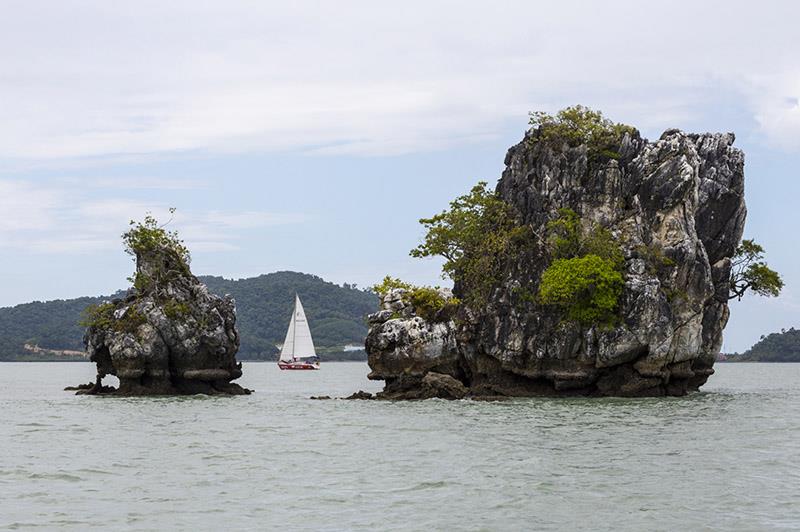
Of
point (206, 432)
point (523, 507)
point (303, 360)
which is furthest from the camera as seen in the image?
point (303, 360)

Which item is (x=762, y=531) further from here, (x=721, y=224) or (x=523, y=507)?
(x=721, y=224)

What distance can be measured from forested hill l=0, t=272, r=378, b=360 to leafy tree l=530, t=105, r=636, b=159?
124545 millimetres

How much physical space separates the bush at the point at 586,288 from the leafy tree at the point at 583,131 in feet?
20.8

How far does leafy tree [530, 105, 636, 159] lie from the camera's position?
52.5 metres

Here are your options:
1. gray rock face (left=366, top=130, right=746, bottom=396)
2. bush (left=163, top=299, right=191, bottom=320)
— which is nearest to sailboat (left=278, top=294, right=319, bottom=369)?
bush (left=163, top=299, right=191, bottom=320)

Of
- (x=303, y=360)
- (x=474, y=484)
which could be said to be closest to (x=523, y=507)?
(x=474, y=484)

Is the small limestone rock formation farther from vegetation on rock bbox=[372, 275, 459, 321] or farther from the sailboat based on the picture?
the sailboat

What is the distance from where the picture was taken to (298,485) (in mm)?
25750

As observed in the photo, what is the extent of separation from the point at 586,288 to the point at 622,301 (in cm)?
178

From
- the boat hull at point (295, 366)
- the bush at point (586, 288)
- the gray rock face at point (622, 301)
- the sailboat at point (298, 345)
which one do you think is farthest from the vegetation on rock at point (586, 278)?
the boat hull at point (295, 366)

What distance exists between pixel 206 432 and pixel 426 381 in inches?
607

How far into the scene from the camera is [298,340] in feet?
387

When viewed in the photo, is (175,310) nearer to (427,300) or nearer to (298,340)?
(427,300)

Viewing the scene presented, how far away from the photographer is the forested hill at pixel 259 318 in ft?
574
